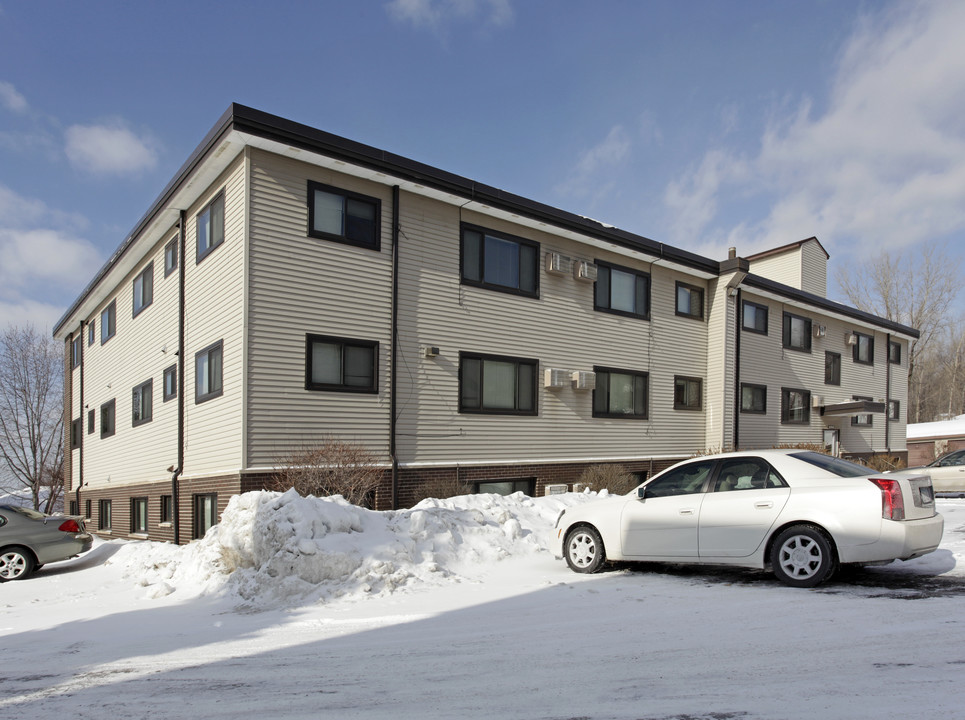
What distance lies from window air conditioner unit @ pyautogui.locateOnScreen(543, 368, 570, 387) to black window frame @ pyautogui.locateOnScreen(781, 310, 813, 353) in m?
11.6

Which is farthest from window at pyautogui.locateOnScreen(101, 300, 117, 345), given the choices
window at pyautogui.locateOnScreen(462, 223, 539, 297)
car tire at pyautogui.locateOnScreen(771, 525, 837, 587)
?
car tire at pyautogui.locateOnScreen(771, 525, 837, 587)

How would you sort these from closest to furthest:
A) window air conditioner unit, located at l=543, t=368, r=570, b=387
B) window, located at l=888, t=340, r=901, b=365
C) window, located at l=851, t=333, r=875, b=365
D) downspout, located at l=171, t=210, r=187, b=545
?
downspout, located at l=171, t=210, r=187, b=545, window air conditioner unit, located at l=543, t=368, r=570, b=387, window, located at l=851, t=333, r=875, b=365, window, located at l=888, t=340, r=901, b=365

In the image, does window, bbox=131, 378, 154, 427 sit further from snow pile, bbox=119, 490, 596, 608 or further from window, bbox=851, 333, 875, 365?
window, bbox=851, 333, 875, 365

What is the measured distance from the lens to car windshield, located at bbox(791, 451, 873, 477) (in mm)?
7826

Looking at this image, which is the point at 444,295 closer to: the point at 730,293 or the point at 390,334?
the point at 390,334

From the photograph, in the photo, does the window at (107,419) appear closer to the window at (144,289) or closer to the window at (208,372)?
the window at (144,289)

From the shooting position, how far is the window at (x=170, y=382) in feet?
52.8

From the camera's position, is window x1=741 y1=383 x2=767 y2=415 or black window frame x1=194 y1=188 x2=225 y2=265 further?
window x1=741 y1=383 x2=767 y2=415

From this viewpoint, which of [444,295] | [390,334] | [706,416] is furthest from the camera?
[706,416]

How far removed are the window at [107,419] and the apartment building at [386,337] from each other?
11 cm

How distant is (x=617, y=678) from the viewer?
16.4 feet

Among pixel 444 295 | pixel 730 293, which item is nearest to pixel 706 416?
pixel 730 293

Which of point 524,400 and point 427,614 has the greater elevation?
point 524,400

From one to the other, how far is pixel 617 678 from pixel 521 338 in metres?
11.9
